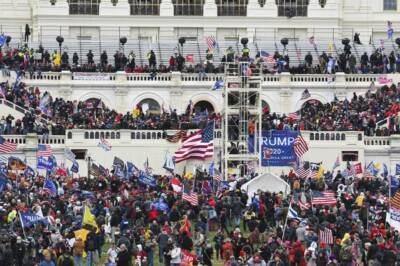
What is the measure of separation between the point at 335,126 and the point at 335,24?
84.8 ft

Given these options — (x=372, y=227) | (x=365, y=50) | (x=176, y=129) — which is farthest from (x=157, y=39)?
(x=372, y=227)

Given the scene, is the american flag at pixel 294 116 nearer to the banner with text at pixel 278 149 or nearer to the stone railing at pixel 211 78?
the stone railing at pixel 211 78

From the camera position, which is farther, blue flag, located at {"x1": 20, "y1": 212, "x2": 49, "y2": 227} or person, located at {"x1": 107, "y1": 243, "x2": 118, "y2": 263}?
blue flag, located at {"x1": 20, "y1": 212, "x2": 49, "y2": 227}

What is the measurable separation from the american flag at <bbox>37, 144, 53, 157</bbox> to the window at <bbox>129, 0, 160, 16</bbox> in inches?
1258

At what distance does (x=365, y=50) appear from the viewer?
121 m

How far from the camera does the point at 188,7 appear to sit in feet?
416

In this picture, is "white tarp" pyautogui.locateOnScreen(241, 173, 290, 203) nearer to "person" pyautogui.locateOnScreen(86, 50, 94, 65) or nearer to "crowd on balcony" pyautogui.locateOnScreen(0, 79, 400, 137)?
"crowd on balcony" pyautogui.locateOnScreen(0, 79, 400, 137)

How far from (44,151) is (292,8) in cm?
3811

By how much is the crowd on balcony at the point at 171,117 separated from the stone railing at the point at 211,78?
2.59m

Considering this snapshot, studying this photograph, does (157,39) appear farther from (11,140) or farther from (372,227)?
(372,227)

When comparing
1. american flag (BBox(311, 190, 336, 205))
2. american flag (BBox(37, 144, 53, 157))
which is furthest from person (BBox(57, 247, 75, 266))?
american flag (BBox(37, 144, 53, 157))

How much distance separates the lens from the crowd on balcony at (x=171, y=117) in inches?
3974

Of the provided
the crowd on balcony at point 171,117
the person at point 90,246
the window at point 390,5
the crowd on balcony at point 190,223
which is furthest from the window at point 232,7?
the person at point 90,246

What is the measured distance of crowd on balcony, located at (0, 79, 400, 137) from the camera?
101 meters
